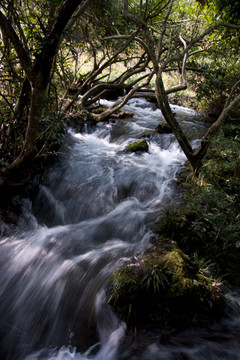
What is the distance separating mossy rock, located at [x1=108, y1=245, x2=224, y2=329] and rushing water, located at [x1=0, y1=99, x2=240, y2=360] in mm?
111

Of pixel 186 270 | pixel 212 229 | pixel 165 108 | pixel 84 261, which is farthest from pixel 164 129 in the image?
pixel 186 270

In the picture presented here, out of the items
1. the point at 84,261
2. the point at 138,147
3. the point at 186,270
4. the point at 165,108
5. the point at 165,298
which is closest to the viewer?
the point at 165,298

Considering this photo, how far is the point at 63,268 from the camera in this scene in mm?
3164

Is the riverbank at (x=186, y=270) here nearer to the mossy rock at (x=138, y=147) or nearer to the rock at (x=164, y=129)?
the mossy rock at (x=138, y=147)

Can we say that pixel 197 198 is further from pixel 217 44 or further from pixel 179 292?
pixel 217 44

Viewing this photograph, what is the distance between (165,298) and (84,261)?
135cm

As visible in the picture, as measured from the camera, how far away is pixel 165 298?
2484mm

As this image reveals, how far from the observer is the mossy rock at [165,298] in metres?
2.42

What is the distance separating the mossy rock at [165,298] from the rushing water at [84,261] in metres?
0.11

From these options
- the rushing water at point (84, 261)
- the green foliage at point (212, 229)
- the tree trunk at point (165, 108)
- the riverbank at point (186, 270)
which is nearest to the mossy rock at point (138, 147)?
the rushing water at point (84, 261)

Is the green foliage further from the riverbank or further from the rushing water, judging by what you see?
the rushing water

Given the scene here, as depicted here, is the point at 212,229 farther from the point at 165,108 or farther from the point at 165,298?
the point at 165,108

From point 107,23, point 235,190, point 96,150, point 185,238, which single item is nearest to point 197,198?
point 235,190

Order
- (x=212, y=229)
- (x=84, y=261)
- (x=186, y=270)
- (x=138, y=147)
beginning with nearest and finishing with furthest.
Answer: (x=186, y=270)
(x=84, y=261)
(x=212, y=229)
(x=138, y=147)
